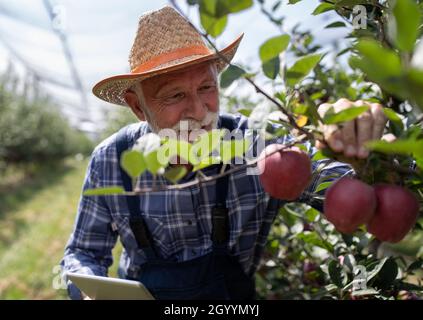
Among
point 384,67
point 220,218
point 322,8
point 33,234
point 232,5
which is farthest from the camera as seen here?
point 33,234

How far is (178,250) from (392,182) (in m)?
0.90

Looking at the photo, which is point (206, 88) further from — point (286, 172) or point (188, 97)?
point (286, 172)

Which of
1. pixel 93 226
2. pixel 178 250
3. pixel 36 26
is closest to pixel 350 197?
pixel 178 250

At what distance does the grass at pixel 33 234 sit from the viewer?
121 inches

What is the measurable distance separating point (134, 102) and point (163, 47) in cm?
28

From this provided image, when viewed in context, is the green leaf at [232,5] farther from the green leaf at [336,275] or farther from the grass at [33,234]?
the grass at [33,234]

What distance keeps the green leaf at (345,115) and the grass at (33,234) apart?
1.39 meters

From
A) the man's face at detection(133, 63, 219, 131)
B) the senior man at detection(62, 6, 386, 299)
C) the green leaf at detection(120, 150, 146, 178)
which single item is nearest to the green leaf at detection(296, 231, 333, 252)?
the senior man at detection(62, 6, 386, 299)

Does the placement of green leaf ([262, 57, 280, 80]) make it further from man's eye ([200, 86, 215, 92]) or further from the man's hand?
man's eye ([200, 86, 215, 92])

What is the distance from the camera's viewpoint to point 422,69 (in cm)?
29

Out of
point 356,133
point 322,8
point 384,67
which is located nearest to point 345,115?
point 356,133

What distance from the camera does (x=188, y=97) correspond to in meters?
1.12

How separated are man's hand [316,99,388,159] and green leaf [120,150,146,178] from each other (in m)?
0.22
